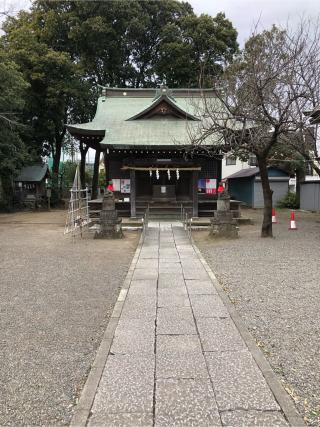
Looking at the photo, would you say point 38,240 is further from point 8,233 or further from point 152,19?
point 152,19

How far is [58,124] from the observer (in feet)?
98.7

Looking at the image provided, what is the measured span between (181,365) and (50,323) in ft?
7.00

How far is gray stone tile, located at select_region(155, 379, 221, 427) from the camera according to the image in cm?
281

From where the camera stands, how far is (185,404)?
9.86 ft

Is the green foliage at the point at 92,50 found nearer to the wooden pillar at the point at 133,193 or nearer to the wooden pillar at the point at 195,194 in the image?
the wooden pillar at the point at 195,194

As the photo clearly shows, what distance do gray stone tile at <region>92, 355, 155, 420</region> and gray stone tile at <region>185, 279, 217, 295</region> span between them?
8.57 feet

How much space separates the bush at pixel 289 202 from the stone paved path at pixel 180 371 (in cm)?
2264

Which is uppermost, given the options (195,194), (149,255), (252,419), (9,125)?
(9,125)

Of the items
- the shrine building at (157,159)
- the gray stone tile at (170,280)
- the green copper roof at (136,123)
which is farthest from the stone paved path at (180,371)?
the shrine building at (157,159)

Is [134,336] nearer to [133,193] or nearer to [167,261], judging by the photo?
[167,261]

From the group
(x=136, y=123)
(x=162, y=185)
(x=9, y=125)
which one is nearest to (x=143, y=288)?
(x=162, y=185)

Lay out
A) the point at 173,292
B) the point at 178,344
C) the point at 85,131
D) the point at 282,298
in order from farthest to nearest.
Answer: the point at 85,131 → the point at 173,292 → the point at 282,298 → the point at 178,344

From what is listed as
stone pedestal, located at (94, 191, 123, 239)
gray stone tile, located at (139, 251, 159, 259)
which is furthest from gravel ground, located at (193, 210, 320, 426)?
stone pedestal, located at (94, 191, 123, 239)

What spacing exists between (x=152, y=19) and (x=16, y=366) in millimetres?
33333
